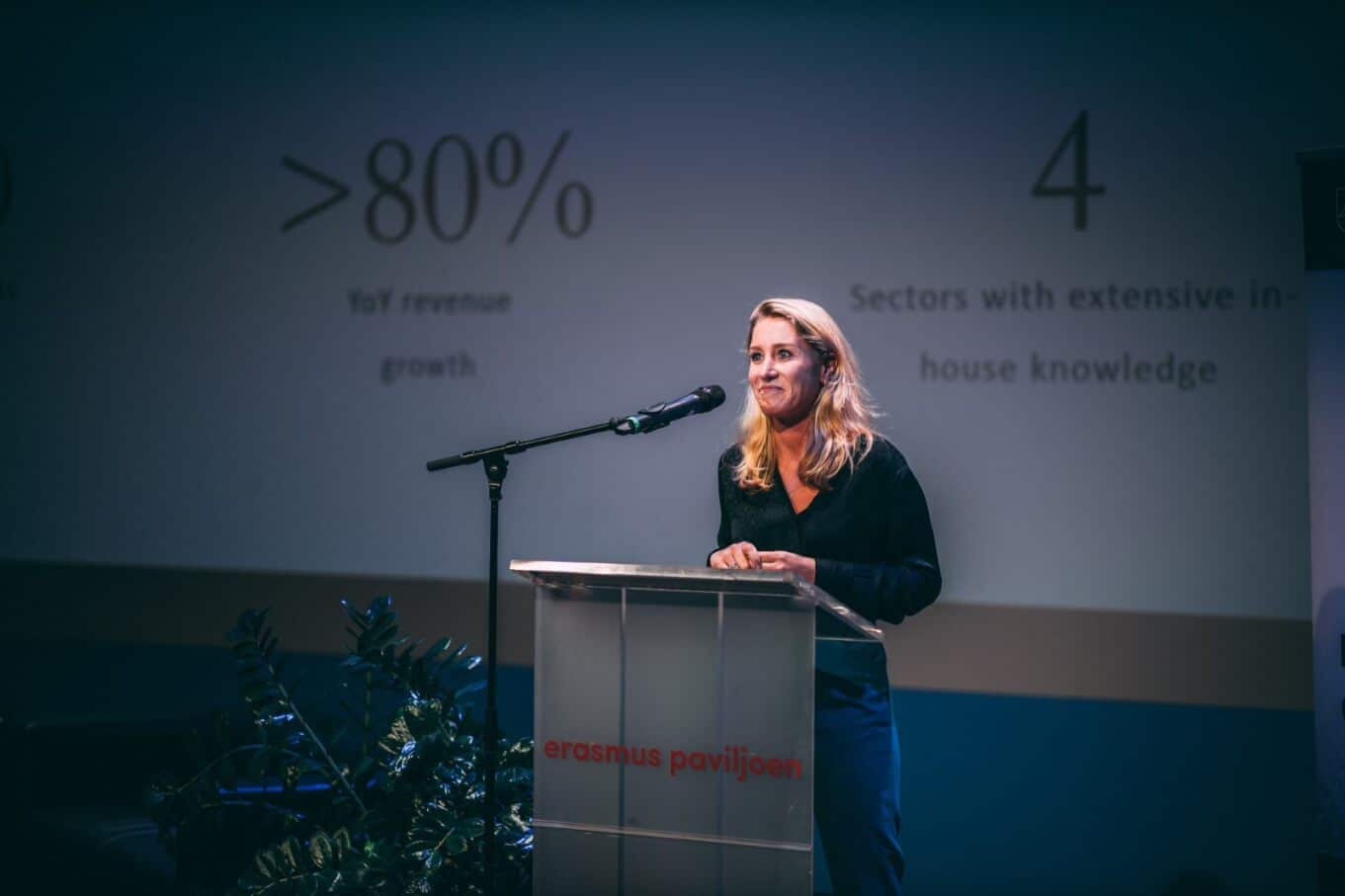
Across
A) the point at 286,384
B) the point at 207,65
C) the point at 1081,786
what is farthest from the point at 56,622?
the point at 1081,786

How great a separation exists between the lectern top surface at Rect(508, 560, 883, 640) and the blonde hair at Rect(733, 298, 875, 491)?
0.61 metres

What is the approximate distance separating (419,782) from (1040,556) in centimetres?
196

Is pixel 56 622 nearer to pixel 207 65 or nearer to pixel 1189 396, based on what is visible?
pixel 207 65

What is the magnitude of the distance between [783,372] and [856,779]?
0.87 metres

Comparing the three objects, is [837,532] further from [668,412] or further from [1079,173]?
[1079,173]

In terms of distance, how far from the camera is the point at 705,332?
4.06 metres

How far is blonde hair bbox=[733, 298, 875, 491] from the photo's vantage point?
2.62 m

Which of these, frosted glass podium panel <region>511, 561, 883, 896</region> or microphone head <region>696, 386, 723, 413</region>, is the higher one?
microphone head <region>696, 386, 723, 413</region>

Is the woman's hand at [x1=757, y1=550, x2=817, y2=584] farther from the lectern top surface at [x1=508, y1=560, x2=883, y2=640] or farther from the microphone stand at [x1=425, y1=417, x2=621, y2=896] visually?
the microphone stand at [x1=425, y1=417, x2=621, y2=896]

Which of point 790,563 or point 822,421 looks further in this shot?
point 822,421

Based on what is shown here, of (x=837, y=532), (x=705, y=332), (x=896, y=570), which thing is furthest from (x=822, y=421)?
(x=705, y=332)

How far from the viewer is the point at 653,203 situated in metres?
4.14

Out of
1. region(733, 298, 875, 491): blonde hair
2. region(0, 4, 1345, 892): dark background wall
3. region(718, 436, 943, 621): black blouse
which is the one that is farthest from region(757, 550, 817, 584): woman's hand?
region(0, 4, 1345, 892): dark background wall

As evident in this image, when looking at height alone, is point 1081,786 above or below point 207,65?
A: below
